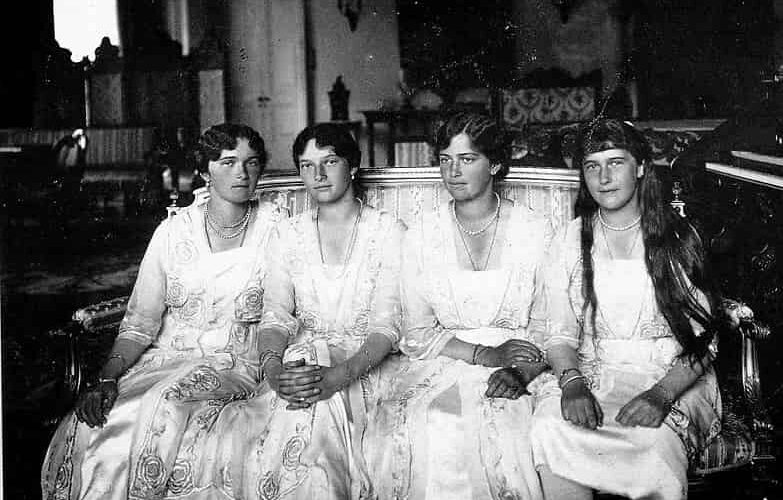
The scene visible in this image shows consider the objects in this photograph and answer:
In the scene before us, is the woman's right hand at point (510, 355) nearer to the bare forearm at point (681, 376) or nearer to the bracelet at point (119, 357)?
the bare forearm at point (681, 376)

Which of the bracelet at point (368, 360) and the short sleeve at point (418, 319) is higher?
the short sleeve at point (418, 319)

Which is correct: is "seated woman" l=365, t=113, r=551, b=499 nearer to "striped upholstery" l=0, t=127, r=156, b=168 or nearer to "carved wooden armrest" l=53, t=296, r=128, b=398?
"carved wooden armrest" l=53, t=296, r=128, b=398

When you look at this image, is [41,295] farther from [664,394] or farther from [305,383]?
[664,394]

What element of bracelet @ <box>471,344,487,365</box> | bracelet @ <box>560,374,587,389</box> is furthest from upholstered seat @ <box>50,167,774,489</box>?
bracelet @ <box>471,344,487,365</box>

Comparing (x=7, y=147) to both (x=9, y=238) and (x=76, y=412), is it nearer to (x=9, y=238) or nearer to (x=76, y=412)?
(x=9, y=238)

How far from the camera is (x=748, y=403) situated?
2193 millimetres

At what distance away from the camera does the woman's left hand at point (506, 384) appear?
209cm

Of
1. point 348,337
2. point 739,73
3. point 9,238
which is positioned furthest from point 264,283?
point 739,73

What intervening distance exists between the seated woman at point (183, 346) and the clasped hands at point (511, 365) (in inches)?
29.6

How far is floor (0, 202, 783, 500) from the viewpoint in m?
2.31

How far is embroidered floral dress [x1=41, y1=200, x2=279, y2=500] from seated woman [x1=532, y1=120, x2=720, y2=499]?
0.93 meters

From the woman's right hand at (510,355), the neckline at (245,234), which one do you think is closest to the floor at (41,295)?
the neckline at (245,234)

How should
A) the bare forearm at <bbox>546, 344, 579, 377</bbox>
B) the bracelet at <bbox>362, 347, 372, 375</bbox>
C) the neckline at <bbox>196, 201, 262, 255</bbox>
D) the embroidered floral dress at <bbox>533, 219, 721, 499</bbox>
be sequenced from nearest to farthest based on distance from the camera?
1. the embroidered floral dress at <bbox>533, 219, 721, 499</bbox>
2. the bare forearm at <bbox>546, 344, 579, 377</bbox>
3. the bracelet at <bbox>362, 347, 372, 375</bbox>
4. the neckline at <bbox>196, 201, 262, 255</bbox>

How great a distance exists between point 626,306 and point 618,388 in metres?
0.25
